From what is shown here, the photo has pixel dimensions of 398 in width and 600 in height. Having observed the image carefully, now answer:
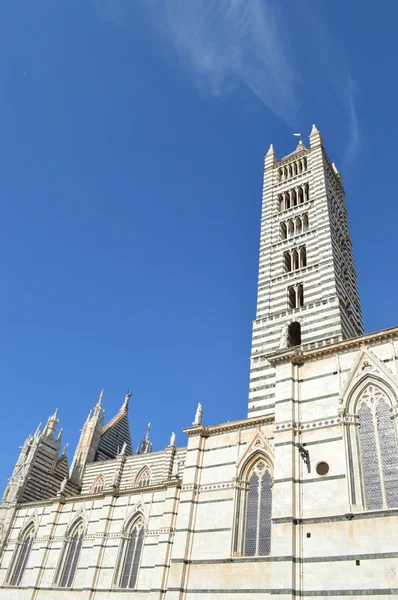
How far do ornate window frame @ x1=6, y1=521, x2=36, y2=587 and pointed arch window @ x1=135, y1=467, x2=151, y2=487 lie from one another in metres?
9.19

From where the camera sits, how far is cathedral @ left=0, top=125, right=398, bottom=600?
13.9m

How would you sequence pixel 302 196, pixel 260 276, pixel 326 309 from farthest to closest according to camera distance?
pixel 302 196 → pixel 260 276 → pixel 326 309

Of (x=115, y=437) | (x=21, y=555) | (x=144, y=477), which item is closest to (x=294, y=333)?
(x=144, y=477)

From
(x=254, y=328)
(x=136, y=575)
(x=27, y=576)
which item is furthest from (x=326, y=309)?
(x=27, y=576)

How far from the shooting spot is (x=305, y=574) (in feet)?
44.8

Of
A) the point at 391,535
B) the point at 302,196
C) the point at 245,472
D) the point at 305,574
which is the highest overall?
the point at 302,196

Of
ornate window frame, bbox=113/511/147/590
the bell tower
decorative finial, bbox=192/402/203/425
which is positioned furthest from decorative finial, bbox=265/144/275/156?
ornate window frame, bbox=113/511/147/590

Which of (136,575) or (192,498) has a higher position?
(192,498)

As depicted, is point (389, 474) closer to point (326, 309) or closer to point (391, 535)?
point (391, 535)

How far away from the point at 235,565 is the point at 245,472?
330 centimetres

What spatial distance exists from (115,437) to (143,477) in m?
10.9

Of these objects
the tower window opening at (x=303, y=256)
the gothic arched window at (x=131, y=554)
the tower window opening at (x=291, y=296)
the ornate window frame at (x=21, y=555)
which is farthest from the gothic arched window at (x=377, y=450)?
the ornate window frame at (x=21, y=555)

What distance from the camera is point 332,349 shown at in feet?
56.1

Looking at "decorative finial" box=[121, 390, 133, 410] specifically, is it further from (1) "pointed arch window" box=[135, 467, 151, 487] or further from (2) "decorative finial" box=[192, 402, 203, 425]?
(2) "decorative finial" box=[192, 402, 203, 425]
